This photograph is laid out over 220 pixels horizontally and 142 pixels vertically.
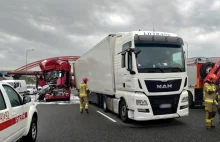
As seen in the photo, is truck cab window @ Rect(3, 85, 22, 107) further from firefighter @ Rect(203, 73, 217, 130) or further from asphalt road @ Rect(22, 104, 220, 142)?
firefighter @ Rect(203, 73, 217, 130)

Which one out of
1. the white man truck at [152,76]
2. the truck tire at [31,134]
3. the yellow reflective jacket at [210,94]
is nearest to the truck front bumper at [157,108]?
the white man truck at [152,76]

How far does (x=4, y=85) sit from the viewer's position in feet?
18.8

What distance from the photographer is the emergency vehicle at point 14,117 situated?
16.5ft

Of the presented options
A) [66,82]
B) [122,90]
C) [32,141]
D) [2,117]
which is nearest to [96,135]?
[32,141]

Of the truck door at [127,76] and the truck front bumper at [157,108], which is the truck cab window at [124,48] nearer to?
the truck door at [127,76]

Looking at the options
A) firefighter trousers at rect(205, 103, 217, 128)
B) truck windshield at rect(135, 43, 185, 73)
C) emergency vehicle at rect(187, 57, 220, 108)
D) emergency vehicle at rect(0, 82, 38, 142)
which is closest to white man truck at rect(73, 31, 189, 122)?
truck windshield at rect(135, 43, 185, 73)

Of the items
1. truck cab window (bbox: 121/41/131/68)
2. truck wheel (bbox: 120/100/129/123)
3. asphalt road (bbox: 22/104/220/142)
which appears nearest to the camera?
asphalt road (bbox: 22/104/220/142)

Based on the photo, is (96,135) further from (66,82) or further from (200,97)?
(66,82)

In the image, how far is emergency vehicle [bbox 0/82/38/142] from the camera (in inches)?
198

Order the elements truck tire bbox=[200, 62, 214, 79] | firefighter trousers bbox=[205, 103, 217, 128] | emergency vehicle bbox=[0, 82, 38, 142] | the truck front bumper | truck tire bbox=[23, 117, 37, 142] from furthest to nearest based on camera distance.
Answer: truck tire bbox=[200, 62, 214, 79] → the truck front bumper → firefighter trousers bbox=[205, 103, 217, 128] → truck tire bbox=[23, 117, 37, 142] → emergency vehicle bbox=[0, 82, 38, 142]

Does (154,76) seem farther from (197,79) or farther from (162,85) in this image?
(197,79)

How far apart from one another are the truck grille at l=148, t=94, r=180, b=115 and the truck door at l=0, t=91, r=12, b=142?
5.18 metres

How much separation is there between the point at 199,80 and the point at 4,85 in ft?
38.6

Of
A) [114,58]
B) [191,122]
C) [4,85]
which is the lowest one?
[191,122]
